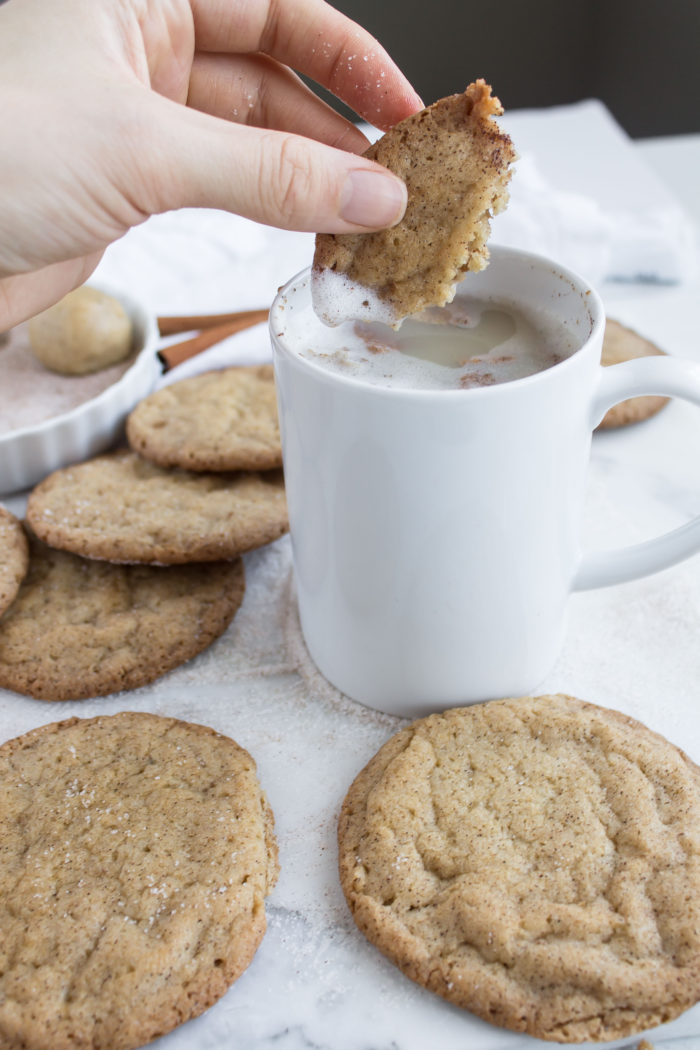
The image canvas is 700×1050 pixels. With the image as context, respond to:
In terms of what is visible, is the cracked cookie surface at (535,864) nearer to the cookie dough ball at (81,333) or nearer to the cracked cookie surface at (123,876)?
the cracked cookie surface at (123,876)

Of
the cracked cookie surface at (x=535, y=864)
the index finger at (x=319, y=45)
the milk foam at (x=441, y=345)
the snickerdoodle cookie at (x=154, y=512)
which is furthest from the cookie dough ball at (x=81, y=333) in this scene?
the cracked cookie surface at (x=535, y=864)

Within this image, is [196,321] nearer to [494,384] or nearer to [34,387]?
[34,387]

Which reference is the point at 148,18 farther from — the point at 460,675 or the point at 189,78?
the point at 460,675

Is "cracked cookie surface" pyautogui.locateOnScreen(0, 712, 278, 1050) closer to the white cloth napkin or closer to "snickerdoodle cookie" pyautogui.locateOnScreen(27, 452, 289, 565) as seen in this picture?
"snickerdoodle cookie" pyautogui.locateOnScreen(27, 452, 289, 565)

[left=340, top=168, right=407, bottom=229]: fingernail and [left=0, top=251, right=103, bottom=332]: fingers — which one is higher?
[left=340, top=168, right=407, bottom=229]: fingernail

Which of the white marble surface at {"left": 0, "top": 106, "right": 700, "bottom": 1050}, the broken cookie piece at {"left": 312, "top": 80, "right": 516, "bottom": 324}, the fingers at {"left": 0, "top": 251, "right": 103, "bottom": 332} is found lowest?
the white marble surface at {"left": 0, "top": 106, "right": 700, "bottom": 1050}

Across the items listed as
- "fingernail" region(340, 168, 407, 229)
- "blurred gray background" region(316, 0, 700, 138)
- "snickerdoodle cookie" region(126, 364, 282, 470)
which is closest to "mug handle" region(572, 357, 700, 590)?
"fingernail" region(340, 168, 407, 229)
